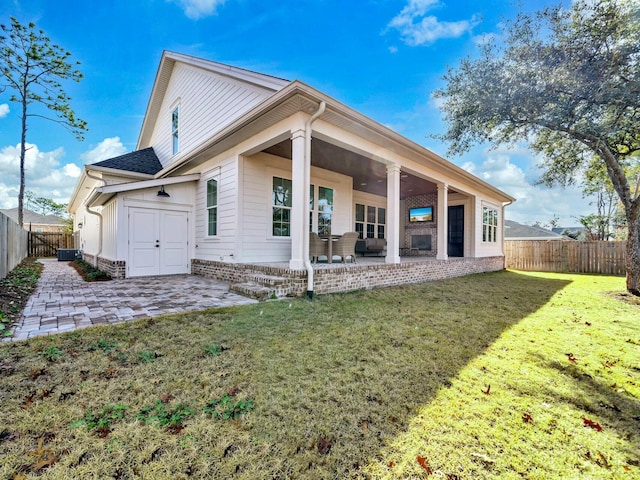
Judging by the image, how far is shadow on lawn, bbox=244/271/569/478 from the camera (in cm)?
175

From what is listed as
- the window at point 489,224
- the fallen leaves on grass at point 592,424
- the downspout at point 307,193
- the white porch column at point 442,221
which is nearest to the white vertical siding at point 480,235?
the window at point 489,224

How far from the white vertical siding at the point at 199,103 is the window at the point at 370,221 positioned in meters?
6.17

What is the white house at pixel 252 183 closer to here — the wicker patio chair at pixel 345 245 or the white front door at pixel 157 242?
the white front door at pixel 157 242

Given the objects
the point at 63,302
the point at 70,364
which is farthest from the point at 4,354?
the point at 63,302

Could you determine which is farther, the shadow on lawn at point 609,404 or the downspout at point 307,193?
the downspout at point 307,193

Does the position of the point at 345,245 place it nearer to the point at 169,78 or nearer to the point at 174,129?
the point at 174,129

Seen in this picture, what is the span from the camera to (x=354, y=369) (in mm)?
2660

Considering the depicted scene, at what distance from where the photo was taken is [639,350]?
3330mm

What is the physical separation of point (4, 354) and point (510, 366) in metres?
4.81

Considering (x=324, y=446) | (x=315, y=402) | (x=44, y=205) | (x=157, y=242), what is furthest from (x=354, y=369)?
(x=44, y=205)

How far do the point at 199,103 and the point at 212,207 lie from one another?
3604mm

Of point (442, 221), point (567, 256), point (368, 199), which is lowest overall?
point (567, 256)

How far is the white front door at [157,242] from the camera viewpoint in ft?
24.7

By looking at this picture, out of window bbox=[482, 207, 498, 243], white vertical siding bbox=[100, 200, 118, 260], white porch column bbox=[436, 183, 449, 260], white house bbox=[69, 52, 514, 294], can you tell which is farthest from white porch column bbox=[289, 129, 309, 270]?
window bbox=[482, 207, 498, 243]
